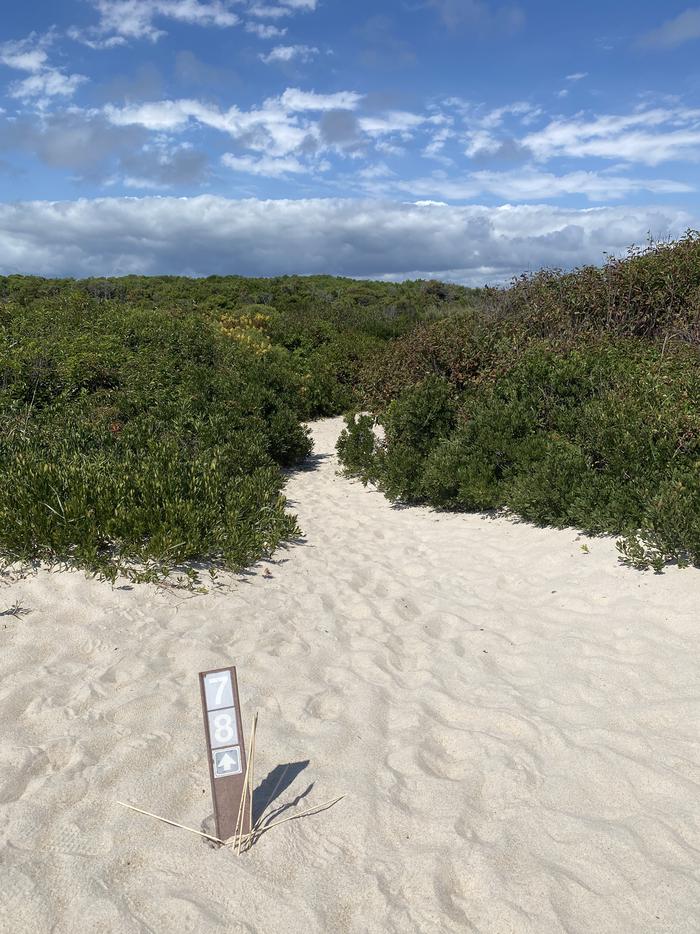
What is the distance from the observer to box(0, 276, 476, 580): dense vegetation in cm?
542

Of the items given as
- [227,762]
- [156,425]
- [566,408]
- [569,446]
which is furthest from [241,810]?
[156,425]

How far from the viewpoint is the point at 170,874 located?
2.57 m

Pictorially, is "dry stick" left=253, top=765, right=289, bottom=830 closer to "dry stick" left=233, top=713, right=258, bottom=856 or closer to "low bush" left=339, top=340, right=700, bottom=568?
"dry stick" left=233, top=713, right=258, bottom=856

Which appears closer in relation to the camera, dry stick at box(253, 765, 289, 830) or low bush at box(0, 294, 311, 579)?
dry stick at box(253, 765, 289, 830)

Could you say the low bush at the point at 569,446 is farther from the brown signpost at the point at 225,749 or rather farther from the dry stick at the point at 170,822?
the dry stick at the point at 170,822

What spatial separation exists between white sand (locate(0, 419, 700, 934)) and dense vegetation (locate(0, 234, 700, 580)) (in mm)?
561

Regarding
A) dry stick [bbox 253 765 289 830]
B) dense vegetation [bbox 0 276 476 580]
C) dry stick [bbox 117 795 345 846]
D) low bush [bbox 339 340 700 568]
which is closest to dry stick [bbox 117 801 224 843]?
dry stick [bbox 117 795 345 846]

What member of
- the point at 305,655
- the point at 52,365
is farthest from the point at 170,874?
the point at 52,365

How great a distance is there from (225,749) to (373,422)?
28.4ft

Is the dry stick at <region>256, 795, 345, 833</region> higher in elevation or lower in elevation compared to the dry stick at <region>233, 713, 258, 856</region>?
lower

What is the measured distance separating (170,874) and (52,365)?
10.1 metres

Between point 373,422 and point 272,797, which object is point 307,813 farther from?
point 373,422

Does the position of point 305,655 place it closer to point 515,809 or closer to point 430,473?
point 515,809

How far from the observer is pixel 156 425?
9148 millimetres
